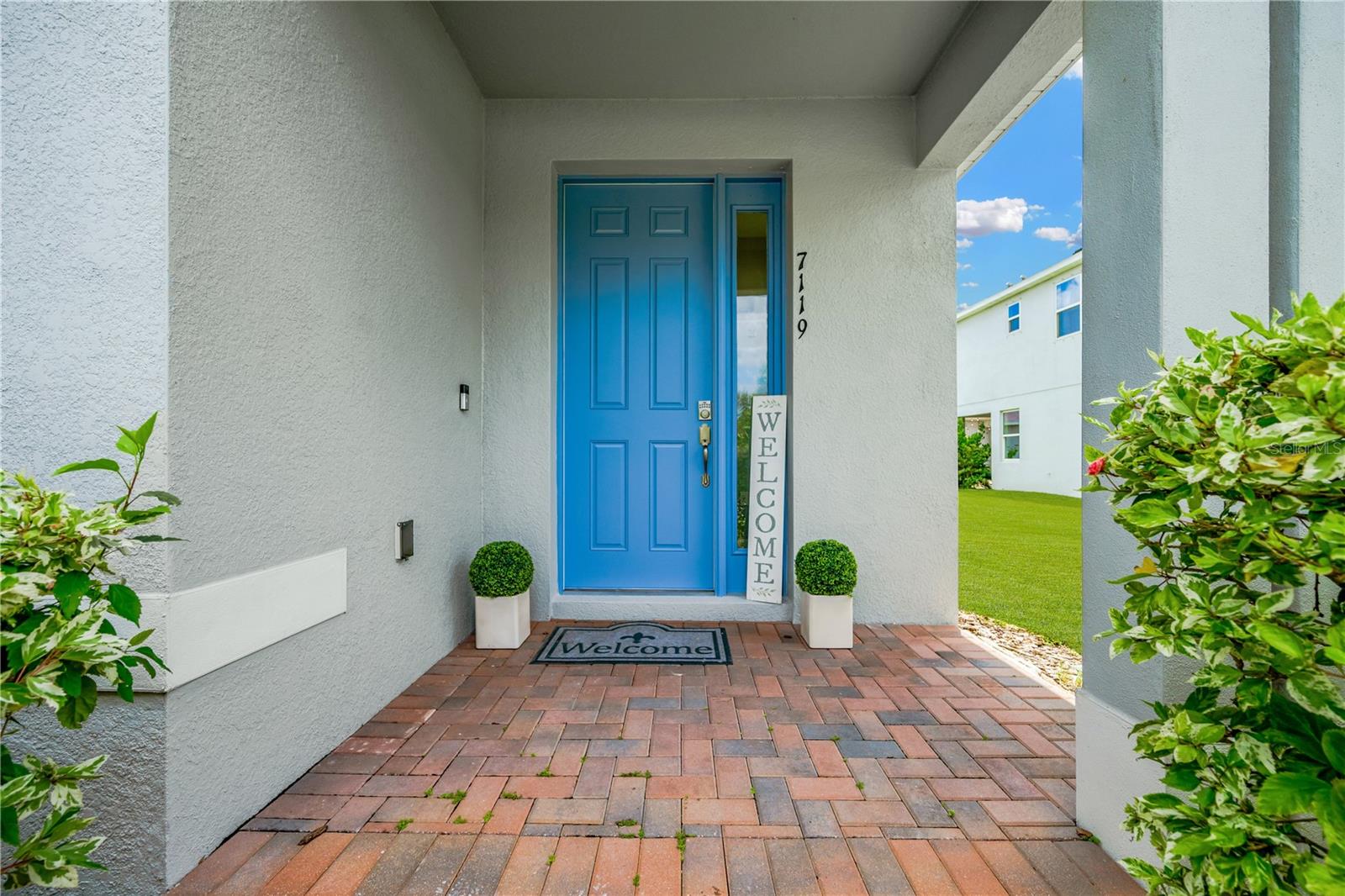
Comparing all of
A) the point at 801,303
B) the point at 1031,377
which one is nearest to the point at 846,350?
the point at 801,303

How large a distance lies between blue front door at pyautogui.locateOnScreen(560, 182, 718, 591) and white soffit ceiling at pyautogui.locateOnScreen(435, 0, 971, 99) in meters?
0.57

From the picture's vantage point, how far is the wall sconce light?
236cm

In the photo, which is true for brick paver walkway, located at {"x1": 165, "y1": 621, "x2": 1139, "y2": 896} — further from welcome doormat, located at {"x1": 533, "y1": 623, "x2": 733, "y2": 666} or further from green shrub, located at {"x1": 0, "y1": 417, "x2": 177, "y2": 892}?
green shrub, located at {"x1": 0, "y1": 417, "x2": 177, "y2": 892}

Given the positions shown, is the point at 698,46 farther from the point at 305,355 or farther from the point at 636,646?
the point at 636,646

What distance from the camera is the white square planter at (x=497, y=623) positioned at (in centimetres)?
289

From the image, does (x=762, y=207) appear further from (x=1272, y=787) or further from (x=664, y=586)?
(x=1272, y=787)

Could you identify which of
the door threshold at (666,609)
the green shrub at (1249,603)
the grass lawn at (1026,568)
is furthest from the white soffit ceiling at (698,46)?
the door threshold at (666,609)

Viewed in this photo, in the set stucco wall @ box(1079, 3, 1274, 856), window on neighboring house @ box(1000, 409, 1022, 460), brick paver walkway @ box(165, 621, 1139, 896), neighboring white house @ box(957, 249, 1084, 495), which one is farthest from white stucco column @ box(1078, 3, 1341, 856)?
window on neighboring house @ box(1000, 409, 1022, 460)

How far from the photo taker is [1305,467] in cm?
81

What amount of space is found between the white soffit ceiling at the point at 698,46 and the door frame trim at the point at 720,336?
0.44 metres

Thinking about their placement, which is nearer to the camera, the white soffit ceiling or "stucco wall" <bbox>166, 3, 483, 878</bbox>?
"stucco wall" <bbox>166, 3, 483, 878</bbox>

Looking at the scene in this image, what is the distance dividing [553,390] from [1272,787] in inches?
124

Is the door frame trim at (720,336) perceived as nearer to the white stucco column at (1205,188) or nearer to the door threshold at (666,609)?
the door threshold at (666,609)

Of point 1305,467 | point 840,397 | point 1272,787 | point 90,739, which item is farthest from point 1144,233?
point 90,739
